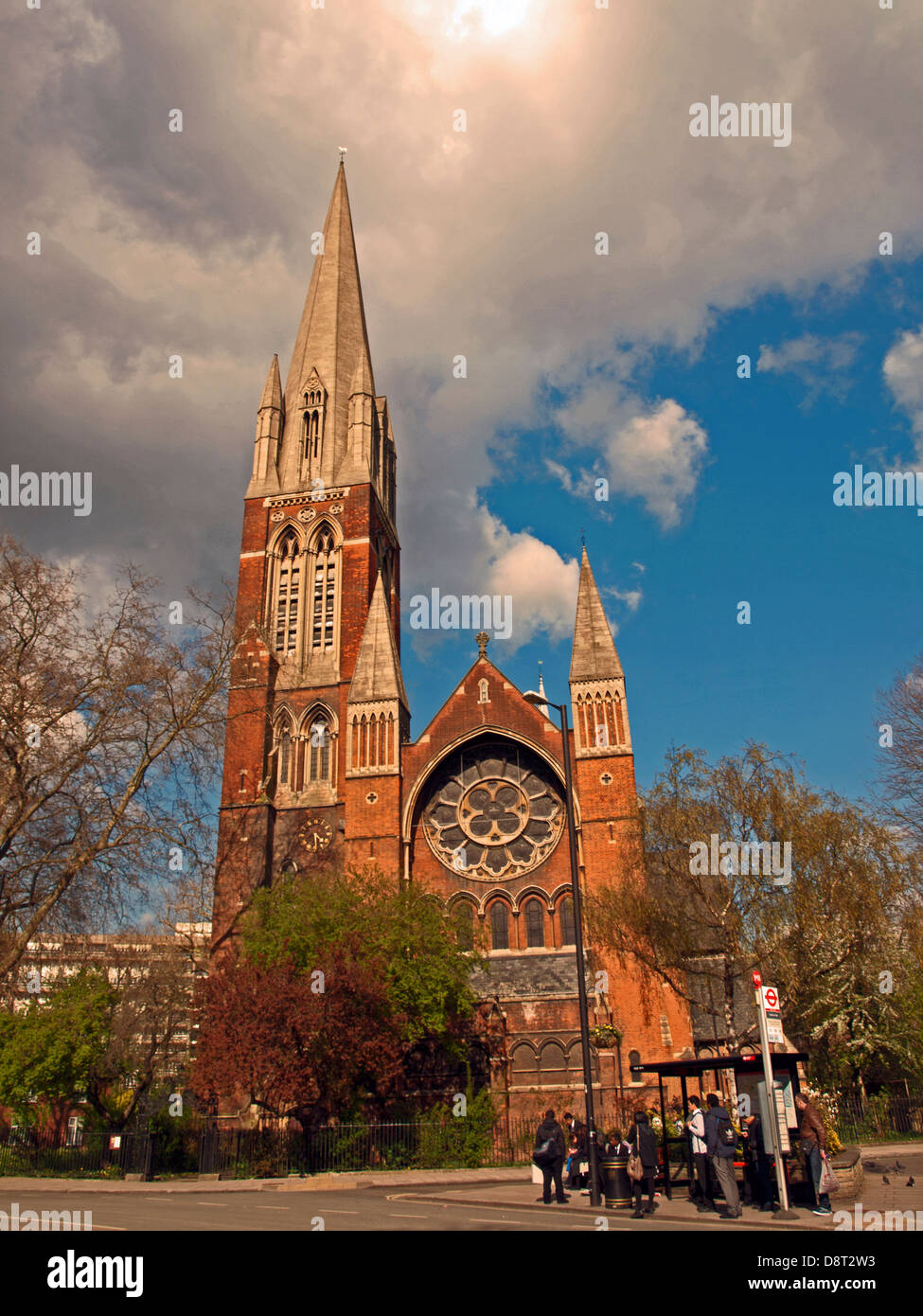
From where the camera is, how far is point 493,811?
34906mm

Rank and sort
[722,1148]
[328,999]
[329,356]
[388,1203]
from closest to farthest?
[722,1148] < [388,1203] < [328,999] < [329,356]

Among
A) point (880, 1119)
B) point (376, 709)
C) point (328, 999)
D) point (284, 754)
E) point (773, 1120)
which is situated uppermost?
point (376, 709)

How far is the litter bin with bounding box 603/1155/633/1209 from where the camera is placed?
582 inches

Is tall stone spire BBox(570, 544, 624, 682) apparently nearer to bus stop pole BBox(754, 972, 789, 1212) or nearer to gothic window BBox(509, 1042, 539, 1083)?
gothic window BBox(509, 1042, 539, 1083)

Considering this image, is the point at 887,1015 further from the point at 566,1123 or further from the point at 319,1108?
the point at 319,1108

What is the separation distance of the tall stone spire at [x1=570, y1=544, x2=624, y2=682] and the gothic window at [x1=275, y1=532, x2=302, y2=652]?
13.2 meters

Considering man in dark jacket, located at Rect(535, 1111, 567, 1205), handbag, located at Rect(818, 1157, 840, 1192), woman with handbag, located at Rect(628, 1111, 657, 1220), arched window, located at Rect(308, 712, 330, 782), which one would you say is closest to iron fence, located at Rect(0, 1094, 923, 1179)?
man in dark jacket, located at Rect(535, 1111, 567, 1205)

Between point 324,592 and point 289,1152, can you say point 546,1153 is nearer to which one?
point 289,1152

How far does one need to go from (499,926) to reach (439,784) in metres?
5.59

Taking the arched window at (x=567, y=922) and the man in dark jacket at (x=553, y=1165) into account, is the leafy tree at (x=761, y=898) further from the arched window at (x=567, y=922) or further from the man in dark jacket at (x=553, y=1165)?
the man in dark jacket at (x=553, y=1165)

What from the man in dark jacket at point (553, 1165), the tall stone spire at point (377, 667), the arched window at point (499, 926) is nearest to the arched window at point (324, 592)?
the tall stone spire at point (377, 667)

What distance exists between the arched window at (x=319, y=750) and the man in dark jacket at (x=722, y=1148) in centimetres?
2647

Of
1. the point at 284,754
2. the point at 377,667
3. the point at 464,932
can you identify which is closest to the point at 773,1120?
the point at 464,932

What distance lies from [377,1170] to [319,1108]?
213cm
